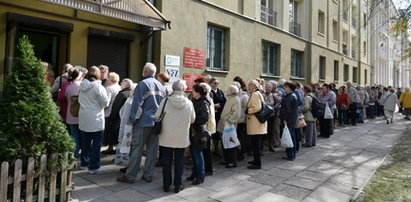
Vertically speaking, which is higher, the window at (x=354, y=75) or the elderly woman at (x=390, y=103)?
the window at (x=354, y=75)

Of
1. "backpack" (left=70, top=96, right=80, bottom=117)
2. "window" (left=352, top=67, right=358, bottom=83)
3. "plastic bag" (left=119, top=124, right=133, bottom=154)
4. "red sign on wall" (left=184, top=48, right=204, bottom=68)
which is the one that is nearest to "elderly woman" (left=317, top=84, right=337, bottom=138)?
"red sign on wall" (left=184, top=48, right=204, bottom=68)

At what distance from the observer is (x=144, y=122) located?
5.51 meters

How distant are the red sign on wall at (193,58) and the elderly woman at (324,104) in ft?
14.7

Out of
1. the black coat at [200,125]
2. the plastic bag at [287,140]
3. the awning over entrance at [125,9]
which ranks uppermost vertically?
the awning over entrance at [125,9]

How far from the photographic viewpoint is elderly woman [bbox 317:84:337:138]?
1159 centimetres

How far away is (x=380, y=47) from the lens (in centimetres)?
3841

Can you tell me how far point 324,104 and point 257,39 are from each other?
414 cm

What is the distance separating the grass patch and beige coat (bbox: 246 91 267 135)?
2.19m

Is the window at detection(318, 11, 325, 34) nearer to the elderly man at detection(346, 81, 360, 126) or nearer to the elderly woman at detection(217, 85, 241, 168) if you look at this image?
the elderly man at detection(346, 81, 360, 126)

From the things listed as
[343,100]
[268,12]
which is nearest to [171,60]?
[268,12]

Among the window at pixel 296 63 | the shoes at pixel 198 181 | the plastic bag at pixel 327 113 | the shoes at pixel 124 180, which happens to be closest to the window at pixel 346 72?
the window at pixel 296 63

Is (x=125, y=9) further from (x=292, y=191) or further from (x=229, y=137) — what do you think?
(x=292, y=191)

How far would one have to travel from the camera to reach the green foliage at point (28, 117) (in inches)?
150

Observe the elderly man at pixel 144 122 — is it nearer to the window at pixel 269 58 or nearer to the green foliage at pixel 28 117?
the green foliage at pixel 28 117
